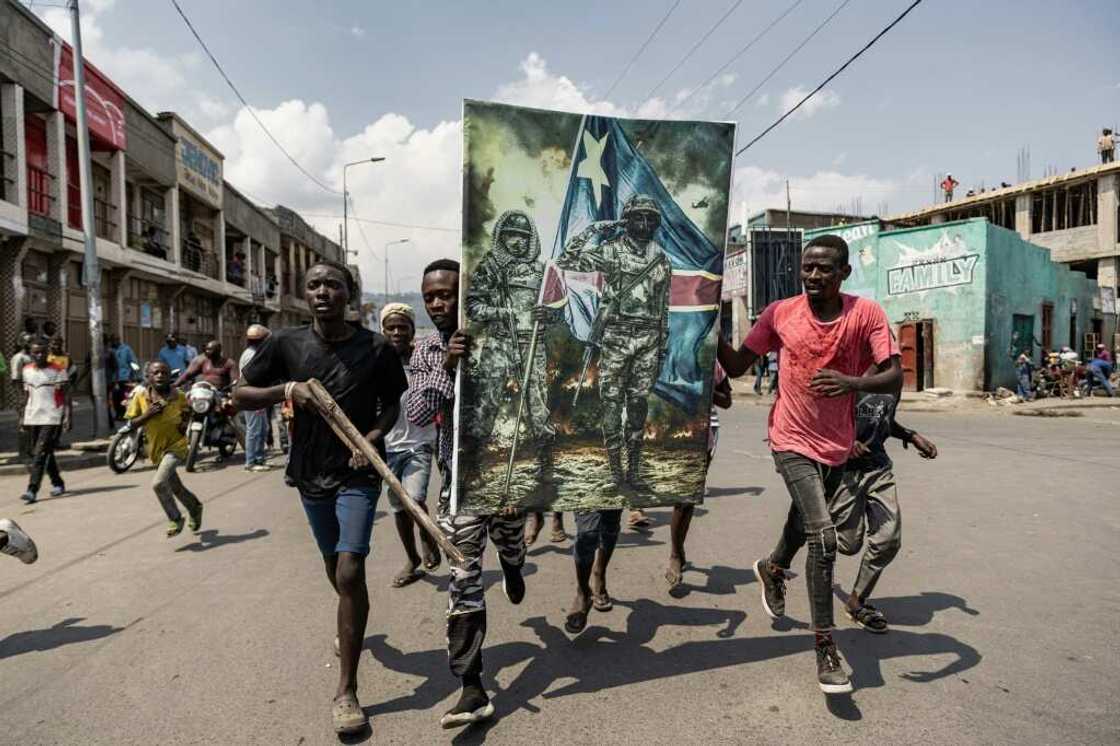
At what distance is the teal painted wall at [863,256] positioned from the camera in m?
22.7

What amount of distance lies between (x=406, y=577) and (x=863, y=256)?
22220mm

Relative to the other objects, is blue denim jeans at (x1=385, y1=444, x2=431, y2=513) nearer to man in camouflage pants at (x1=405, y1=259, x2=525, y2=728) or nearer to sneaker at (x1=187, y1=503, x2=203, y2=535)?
man in camouflage pants at (x1=405, y1=259, x2=525, y2=728)

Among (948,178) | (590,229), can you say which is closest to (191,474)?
(590,229)

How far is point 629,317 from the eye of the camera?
3062 millimetres

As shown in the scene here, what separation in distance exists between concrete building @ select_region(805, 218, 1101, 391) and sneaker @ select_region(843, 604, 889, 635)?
63.2 ft

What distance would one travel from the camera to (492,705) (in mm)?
2760

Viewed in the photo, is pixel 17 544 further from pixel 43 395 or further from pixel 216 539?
pixel 43 395

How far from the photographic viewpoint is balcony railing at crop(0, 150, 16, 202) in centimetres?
1360

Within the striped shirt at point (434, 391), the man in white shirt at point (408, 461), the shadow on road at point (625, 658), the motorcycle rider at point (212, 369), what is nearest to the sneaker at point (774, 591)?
the shadow on road at point (625, 658)

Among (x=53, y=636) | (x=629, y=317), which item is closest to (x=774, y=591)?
(x=629, y=317)

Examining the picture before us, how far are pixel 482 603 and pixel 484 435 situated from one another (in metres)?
0.67

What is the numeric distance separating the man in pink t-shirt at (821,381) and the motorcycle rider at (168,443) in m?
4.68

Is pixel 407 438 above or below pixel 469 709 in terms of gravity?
above

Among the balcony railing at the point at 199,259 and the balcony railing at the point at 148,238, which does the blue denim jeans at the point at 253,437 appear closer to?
the balcony railing at the point at 148,238
